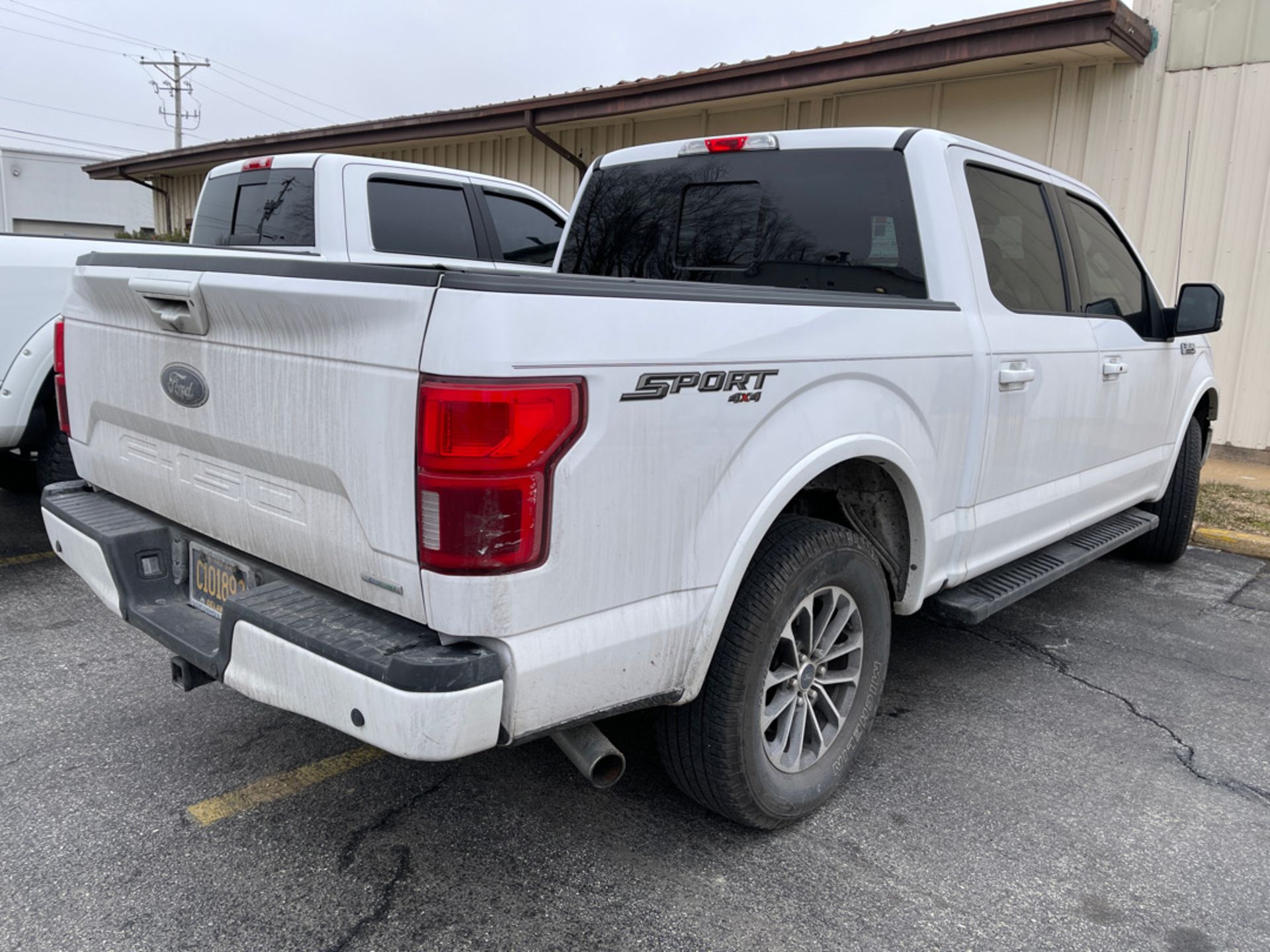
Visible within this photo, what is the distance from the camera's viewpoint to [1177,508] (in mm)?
5496

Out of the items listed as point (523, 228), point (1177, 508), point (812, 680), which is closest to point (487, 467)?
point (812, 680)

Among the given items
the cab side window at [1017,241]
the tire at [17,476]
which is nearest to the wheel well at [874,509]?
the cab side window at [1017,241]

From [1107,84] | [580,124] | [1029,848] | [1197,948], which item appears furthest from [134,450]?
[580,124]

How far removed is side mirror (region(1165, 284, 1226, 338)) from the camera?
14.6 feet

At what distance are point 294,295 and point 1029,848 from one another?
8.06 feet

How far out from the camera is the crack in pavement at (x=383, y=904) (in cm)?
231

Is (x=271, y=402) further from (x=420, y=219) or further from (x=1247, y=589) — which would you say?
(x=1247, y=589)

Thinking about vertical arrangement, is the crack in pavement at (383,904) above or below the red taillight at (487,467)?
below

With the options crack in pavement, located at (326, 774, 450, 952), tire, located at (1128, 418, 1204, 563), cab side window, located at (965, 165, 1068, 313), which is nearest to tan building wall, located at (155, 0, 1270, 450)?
→ tire, located at (1128, 418, 1204, 563)

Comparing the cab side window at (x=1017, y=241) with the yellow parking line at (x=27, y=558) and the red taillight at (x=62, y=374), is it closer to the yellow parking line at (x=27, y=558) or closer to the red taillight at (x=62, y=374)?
the red taillight at (x=62, y=374)

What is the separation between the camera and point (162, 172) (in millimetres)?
20281

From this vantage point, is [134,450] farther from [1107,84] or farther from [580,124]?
[580,124]

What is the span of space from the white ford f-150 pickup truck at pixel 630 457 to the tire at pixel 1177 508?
5.88ft

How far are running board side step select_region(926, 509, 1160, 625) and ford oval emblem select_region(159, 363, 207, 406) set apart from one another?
245 centimetres
